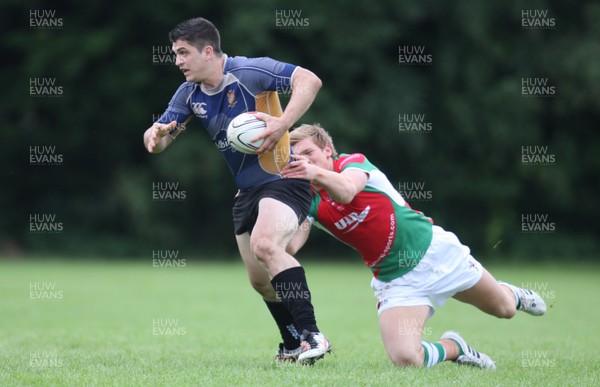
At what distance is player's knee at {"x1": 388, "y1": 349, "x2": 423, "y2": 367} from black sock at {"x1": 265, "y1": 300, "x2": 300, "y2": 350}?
891mm

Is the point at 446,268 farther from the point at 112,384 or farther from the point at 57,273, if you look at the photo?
the point at 57,273

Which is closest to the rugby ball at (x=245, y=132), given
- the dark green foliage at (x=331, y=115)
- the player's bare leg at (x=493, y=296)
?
the player's bare leg at (x=493, y=296)

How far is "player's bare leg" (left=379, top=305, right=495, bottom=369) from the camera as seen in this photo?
580 centimetres

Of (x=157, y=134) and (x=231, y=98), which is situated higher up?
(x=231, y=98)

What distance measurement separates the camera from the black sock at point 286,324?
6398 mm

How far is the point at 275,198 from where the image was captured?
5.92m

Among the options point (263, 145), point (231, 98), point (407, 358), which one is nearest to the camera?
point (263, 145)

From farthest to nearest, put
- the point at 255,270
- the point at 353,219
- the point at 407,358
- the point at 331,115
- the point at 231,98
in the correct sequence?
the point at 331,115 < the point at 255,270 < the point at 231,98 < the point at 353,219 < the point at 407,358

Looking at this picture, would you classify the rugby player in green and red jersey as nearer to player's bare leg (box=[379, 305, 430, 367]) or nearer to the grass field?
player's bare leg (box=[379, 305, 430, 367])

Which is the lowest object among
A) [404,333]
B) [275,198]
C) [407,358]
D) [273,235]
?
[407,358]

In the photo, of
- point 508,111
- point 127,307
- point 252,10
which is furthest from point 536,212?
point 127,307

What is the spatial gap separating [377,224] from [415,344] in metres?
0.91

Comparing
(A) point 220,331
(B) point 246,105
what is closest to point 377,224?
(B) point 246,105

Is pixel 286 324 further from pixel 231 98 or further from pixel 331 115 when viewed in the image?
pixel 331 115
